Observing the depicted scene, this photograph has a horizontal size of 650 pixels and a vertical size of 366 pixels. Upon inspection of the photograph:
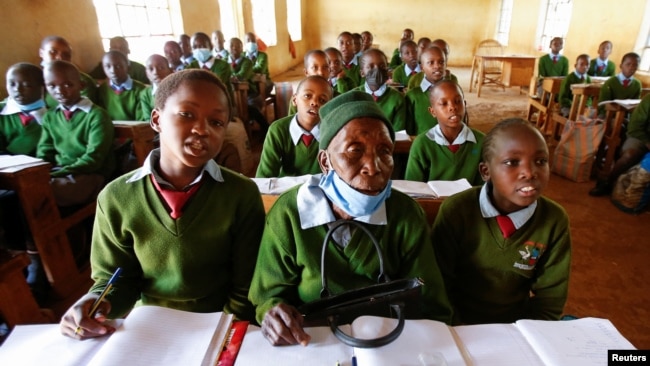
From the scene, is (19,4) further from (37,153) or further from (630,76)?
(630,76)

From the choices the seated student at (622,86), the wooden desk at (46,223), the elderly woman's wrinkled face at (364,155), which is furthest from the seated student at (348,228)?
the seated student at (622,86)

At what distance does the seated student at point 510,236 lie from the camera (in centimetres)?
106

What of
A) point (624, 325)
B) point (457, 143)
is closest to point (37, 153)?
point (457, 143)

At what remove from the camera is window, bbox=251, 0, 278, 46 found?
28.1 ft

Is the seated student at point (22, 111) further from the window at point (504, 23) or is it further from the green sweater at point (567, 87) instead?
the window at point (504, 23)

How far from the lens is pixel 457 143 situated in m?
1.94

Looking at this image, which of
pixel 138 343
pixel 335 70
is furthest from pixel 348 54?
pixel 138 343

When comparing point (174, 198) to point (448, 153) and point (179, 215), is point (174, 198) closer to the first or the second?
point (179, 215)

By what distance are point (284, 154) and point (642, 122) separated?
3107mm

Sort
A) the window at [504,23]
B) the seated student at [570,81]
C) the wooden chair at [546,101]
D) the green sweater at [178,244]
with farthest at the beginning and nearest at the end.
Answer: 1. the window at [504,23]
2. the wooden chair at [546,101]
3. the seated student at [570,81]
4. the green sweater at [178,244]

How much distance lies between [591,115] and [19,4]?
531cm

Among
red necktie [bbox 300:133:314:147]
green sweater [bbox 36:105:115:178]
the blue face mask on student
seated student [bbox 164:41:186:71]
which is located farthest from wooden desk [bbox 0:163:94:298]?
seated student [bbox 164:41:186:71]

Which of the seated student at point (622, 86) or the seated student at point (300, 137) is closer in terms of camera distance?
the seated student at point (300, 137)

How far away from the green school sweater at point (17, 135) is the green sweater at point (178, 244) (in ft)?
6.21
